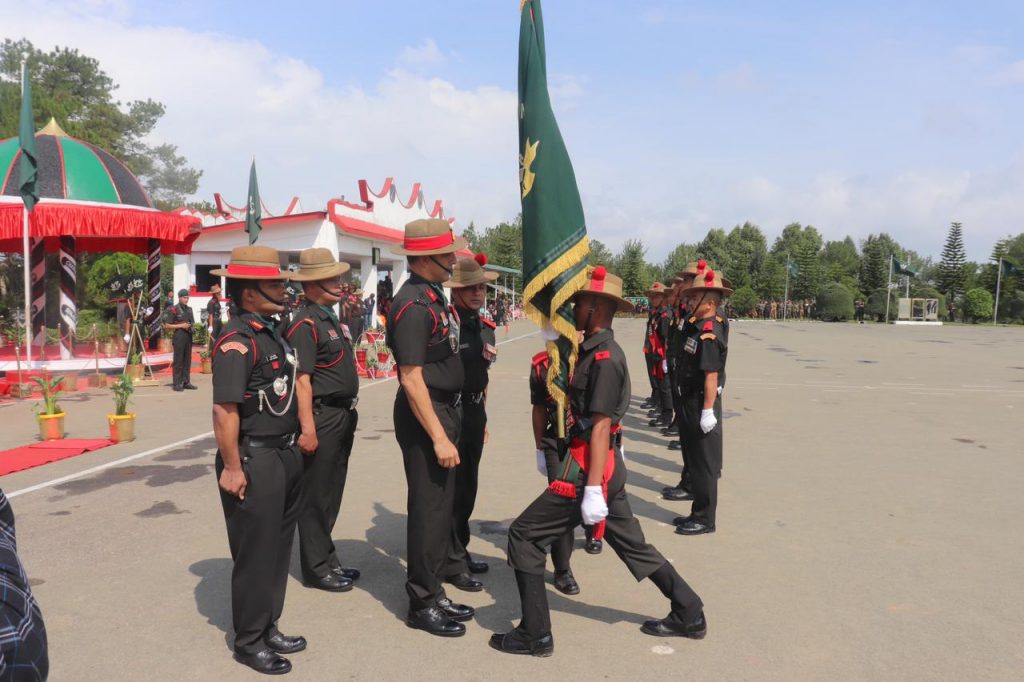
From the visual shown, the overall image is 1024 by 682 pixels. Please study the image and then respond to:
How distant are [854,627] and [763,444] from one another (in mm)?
5174

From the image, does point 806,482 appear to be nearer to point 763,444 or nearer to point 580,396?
point 763,444

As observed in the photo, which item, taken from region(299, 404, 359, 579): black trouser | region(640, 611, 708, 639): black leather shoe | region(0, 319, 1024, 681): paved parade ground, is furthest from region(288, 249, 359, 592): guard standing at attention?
region(640, 611, 708, 639): black leather shoe

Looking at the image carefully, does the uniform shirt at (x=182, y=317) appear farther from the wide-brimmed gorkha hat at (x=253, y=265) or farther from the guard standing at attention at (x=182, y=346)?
the wide-brimmed gorkha hat at (x=253, y=265)

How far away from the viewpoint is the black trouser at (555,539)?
3607 millimetres

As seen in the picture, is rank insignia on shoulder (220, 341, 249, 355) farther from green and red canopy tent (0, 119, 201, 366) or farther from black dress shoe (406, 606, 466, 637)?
green and red canopy tent (0, 119, 201, 366)

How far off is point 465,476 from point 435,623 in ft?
3.45

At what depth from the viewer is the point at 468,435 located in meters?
4.46

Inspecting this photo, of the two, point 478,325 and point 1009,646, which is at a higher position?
point 478,325

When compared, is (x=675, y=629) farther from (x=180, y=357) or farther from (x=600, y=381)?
(x=180, y=357)

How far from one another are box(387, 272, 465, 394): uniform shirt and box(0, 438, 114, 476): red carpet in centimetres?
560

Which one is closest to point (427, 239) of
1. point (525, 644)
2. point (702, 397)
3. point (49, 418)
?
point (525, 644)

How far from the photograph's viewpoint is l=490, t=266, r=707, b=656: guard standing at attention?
3.51 meters

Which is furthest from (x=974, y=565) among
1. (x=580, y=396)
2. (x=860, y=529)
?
(x=580, y=396)

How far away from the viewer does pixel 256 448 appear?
3.42 m
